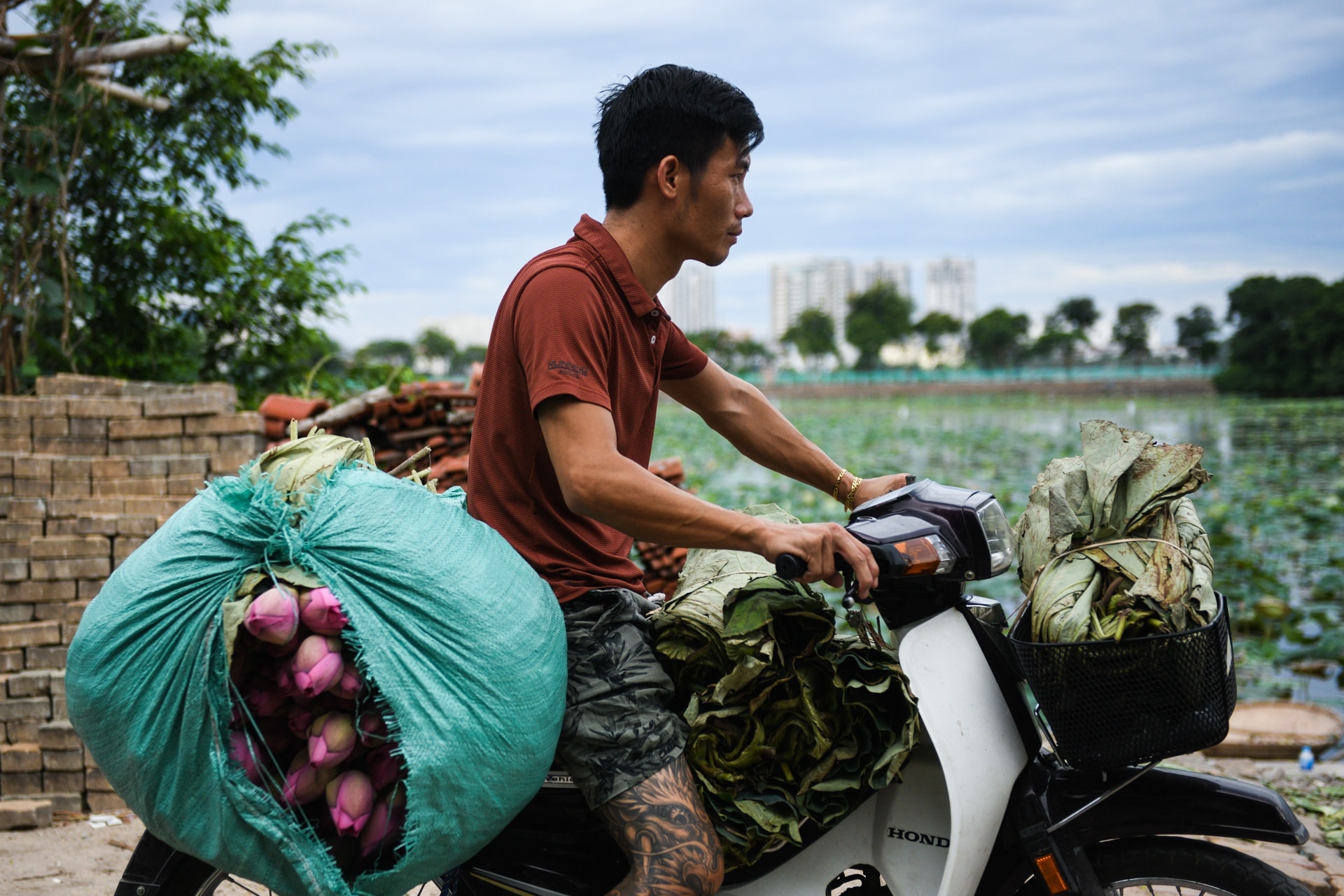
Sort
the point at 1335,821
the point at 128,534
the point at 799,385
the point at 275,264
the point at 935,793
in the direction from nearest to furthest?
the point at 935,793 → the point at 1335,821 → the point at 128,534 → the point at 275,264 → the point at 799,385

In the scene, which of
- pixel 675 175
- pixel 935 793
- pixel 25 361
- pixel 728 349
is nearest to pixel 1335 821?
pixel 935 793

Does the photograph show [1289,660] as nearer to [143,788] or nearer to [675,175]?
[675,175]

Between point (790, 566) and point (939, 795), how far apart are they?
55 cm

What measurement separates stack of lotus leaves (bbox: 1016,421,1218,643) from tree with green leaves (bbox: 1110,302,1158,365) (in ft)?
176

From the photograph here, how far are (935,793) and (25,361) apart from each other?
6.76 metres

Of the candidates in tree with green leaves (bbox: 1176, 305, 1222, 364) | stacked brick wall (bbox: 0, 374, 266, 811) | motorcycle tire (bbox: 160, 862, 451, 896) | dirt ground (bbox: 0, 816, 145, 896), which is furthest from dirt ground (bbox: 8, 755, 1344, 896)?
tree with green leaves (bbox: 1176, 305, 1222, 364)

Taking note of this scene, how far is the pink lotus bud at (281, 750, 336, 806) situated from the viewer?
5.05 ft

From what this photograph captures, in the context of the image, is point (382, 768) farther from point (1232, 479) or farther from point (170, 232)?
point (1232, 479)

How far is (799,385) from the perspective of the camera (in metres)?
53.0

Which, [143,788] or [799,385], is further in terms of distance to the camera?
[799,385]

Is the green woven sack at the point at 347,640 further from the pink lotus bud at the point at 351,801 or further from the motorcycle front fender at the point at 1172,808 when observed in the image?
the motorcycle front fender at the point at 1172,808

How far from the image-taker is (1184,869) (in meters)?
1.67

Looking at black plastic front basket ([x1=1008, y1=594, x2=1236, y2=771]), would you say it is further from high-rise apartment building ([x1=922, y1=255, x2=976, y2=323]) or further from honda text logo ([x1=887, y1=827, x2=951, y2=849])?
high-rise apartment building ([x1=922, y1=255, x2=976, y2=323])

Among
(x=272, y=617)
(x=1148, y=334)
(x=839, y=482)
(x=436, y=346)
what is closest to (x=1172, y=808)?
(x=839, y=482)
